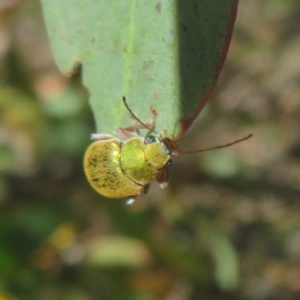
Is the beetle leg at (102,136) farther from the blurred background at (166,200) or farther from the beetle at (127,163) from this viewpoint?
the blurred background at (166,200)

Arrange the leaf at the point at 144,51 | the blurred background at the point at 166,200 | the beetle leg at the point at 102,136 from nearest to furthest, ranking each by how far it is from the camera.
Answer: the leaf at the point at 144,51 < the beetle leg at the point at 102,136 < the blurred background at the point at 166,200

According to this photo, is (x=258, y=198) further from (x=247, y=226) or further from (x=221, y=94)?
(x=221, y=94)

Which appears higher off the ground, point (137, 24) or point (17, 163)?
point (137, 24)

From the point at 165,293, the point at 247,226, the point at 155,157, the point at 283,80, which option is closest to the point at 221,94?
the point at 283,80

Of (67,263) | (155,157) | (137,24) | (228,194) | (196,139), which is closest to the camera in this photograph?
(137,24)

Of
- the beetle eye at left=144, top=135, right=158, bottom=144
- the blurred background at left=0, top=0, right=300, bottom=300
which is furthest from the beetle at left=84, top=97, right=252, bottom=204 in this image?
the blurred background at left=0, top=0, right=300, bottom=300

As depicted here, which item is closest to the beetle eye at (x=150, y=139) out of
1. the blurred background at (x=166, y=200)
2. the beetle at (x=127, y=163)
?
the beetle at (x=127, y=163)
